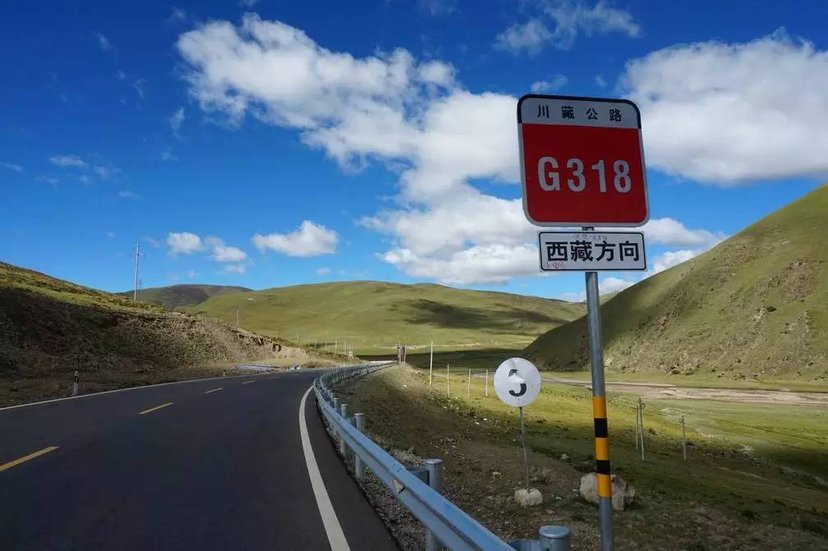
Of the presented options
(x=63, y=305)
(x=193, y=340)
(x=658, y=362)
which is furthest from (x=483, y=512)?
(x=658, y=362)

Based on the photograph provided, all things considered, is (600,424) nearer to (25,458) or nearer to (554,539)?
(554,539)

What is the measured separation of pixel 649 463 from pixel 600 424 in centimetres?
2061

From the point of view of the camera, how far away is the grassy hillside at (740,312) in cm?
6881

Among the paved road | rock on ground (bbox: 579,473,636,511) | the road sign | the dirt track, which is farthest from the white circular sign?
the dirt track

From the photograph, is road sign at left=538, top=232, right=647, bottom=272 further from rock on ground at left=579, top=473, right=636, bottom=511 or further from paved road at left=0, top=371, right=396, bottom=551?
rock on ground at left=579, top=473, right=636, bottom=511

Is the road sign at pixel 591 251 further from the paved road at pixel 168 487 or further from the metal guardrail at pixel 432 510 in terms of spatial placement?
the paved road at pixel 168 487

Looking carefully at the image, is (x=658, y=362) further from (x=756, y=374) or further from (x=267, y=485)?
(x=267, y=485)

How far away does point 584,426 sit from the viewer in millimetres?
34438

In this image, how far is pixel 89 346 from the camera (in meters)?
44.0

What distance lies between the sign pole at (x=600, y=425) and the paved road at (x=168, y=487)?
2.77 m

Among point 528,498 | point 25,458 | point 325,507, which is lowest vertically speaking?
point 528,498

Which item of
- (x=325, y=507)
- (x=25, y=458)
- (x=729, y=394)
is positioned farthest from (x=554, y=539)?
(x=729, y=394)

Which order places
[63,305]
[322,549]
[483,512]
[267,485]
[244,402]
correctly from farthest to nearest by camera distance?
[63,305], [244,402], [483,512], [267,485], [322,549]

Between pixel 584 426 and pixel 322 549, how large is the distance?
104 ft
